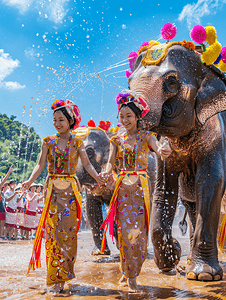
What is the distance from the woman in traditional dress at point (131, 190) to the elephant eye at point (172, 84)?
0.47 meters

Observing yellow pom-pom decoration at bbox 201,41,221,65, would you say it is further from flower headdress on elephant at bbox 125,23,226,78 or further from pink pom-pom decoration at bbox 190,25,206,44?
pink pom-pom decoration at bbox 190,25,206,44

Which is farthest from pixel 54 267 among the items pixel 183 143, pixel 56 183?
pixel 183 143

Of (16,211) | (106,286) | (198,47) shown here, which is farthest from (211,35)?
(16,211)

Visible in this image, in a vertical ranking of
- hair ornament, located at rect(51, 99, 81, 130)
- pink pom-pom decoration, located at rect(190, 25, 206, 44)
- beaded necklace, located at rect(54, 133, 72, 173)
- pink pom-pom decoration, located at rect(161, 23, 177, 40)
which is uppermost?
pink pom-pom decoration, located at rect(161, 23, 177, 40)

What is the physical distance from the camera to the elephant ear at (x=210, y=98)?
12.8 ft

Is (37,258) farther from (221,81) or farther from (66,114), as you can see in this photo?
(221,81)

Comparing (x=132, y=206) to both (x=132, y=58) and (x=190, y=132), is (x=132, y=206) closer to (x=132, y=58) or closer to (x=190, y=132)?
(x=190, y=132)

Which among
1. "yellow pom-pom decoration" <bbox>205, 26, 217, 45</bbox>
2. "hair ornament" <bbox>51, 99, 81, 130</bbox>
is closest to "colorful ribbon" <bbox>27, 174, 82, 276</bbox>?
"hair ornament" <bbox>51, 99, 81, 130</bbox>

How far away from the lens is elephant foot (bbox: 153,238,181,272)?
12.9ft

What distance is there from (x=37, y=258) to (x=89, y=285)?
1.80 feet

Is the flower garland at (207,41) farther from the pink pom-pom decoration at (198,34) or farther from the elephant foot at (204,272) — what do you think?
Result: the elephant foot at (204,272)

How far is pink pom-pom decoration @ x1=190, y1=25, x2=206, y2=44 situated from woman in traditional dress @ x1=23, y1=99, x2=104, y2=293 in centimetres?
161

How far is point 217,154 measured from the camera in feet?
12.7

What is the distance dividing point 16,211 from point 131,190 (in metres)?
6.92
